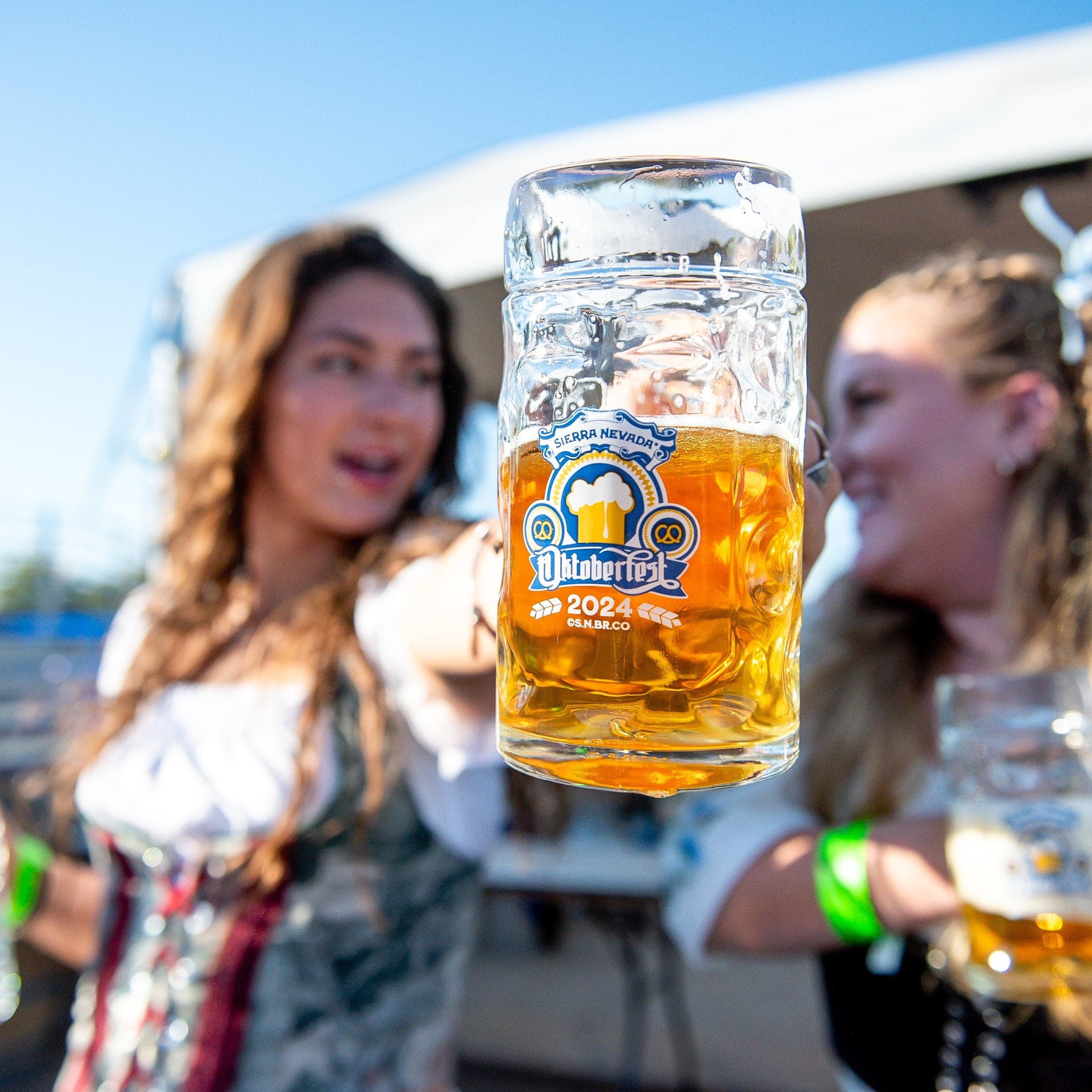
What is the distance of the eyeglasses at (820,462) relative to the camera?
63cm

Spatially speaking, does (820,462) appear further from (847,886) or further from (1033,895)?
(847,886)

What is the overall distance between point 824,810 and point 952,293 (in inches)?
29.3

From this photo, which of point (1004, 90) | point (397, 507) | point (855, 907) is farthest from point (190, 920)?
point (1004, 90)

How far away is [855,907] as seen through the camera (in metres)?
1.14

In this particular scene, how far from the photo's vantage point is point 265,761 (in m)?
1.25

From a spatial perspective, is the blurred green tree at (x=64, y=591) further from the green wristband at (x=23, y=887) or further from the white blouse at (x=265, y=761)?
the white blouse at (x=265, y=761)

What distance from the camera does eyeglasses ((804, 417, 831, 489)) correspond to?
0.63 m

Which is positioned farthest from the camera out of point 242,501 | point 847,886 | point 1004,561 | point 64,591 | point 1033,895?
point 64,591

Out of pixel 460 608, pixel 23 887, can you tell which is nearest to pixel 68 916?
pixel 23 887

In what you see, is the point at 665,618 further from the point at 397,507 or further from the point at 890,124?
the point at 890,124

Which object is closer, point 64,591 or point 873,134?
point 873,134

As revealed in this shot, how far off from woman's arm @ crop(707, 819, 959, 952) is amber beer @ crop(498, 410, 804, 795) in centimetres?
65

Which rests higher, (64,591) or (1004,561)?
(1004,561)

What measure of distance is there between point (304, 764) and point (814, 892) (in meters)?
0.65
